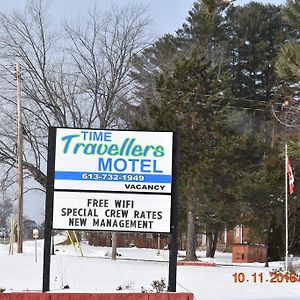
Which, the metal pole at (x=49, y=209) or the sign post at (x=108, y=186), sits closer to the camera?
the metal pole at (x=49, y=209)

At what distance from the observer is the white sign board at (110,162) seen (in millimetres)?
10484

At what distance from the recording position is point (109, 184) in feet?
34.4

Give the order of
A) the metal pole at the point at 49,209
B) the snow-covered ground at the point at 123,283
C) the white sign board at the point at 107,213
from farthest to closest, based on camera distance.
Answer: the snow-covered ground at the point at 123,283 < the white sign board at the point at 107,213 < the metal pole at the point at 49,209

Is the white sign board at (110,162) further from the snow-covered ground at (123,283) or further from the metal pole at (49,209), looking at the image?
the snow-covered ground at (123,283)

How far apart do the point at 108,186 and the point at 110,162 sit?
1.36 feet

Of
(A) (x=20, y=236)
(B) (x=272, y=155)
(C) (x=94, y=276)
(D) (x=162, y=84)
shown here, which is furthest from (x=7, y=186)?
(C) (x=94, y=276)

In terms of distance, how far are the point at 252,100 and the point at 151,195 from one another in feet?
116

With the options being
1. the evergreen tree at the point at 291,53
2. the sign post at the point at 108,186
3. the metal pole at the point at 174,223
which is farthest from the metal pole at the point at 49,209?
the evergreen tree at the point at 291,53

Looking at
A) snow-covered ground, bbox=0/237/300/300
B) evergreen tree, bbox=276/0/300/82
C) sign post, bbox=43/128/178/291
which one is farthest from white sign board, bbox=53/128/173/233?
evergreen tree, bbox=276/0/300/82

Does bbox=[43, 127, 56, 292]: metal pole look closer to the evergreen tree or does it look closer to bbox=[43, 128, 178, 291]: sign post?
bbox=[43, 128, 178, 291]: sign post

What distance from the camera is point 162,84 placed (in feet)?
87.0

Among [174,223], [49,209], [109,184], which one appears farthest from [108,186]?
[174,223]

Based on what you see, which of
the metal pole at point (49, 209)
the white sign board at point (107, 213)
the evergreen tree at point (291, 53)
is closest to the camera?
the evergreen tree at point (291, 53)

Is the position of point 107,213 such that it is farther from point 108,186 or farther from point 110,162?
point 110,162
